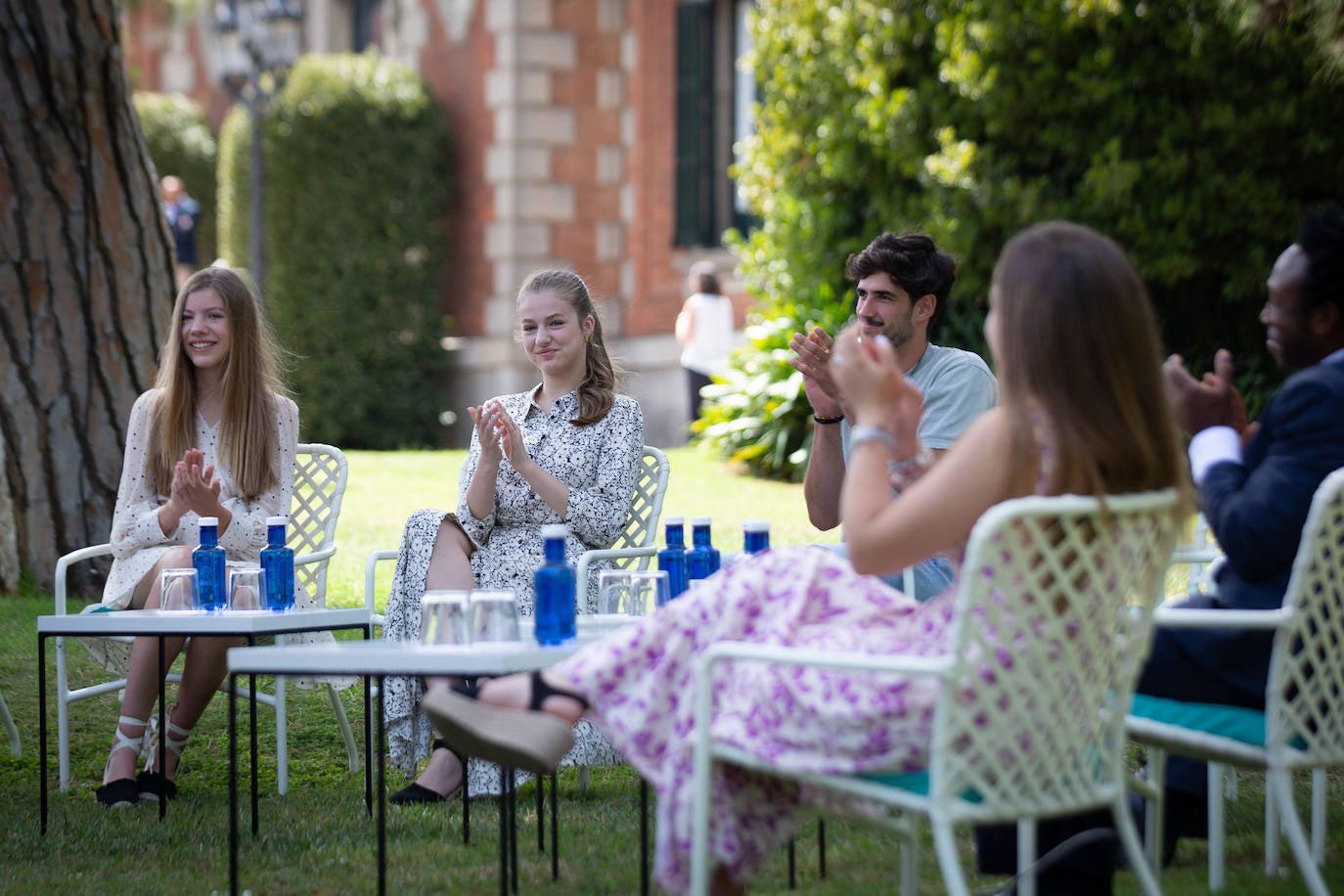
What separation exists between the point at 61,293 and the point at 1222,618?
5771 mm

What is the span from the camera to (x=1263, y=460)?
131 inches

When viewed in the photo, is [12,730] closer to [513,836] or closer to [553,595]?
[513,836]

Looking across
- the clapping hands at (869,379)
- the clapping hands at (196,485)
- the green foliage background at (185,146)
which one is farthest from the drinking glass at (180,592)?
the green foliage background at (185,146)

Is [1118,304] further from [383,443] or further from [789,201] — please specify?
[383,443]

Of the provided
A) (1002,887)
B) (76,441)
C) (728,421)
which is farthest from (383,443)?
(1002,887)

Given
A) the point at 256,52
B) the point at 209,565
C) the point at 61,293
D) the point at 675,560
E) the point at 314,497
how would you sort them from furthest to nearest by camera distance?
the point at 256,52, the point at 61,293, the point at 314,497, the point at 209,565, the point at 675,560

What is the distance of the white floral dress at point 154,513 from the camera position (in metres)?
5.00

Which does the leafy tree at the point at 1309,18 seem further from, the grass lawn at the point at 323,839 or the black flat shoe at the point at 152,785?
the black flat shoe at the point at 152,785

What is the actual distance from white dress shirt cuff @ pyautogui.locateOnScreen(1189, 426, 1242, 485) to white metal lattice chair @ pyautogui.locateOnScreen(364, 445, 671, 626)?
1822 mm

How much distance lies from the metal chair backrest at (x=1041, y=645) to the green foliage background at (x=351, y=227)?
14.7 meters

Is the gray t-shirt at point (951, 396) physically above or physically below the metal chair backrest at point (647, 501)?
above

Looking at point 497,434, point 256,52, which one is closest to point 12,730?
point 497,434

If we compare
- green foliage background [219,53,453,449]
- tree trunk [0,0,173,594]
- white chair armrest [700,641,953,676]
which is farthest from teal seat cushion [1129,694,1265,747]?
green foliage background [219,53,453,449]

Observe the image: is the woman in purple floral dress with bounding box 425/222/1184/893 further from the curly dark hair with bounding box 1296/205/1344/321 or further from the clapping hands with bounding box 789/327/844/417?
the clapping hands with bounding box 789/327/844/417
